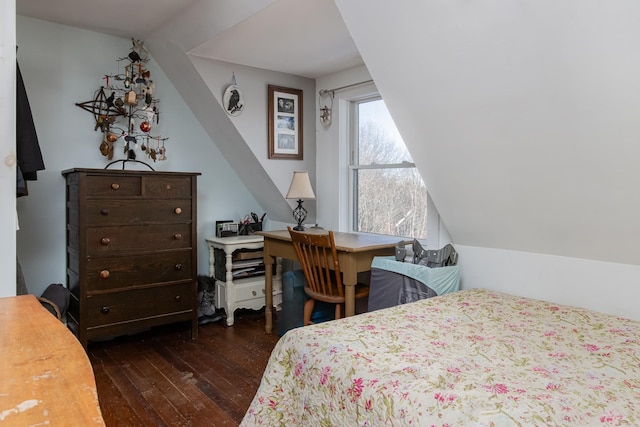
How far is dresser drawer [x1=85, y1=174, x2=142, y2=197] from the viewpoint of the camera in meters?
2.83

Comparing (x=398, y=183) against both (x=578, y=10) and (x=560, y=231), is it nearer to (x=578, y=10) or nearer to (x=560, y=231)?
(x=560, y=231)

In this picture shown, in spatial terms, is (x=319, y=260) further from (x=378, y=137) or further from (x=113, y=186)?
(x=113, y=186)

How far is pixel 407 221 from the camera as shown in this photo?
10.4 feet

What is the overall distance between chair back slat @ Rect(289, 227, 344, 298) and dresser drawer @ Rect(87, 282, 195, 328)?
934 mm

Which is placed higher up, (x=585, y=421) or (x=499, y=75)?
(x=499, y=75)

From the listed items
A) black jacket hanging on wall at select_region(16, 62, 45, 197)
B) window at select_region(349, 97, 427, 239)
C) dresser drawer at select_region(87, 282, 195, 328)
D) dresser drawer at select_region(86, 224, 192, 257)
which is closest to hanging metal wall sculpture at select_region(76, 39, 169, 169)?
dresser drawer at select_region(86, 224, 192, 257)

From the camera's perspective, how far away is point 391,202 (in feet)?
10.9

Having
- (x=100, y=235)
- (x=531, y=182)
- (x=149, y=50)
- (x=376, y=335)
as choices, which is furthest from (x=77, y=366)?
(x=149, y=50)

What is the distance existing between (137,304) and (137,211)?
2.09 feet

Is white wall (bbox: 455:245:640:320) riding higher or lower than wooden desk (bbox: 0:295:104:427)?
lower

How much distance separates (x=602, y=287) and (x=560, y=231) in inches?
11.9

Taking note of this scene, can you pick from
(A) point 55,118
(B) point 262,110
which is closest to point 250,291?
(B) point 262,110

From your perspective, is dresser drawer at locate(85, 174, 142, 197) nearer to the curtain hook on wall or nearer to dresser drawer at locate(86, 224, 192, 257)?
dresser drawer at locate(86, 224, 192, 257)

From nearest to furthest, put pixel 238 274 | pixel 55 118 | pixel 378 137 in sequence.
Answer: pixel 55 118 → pixel 378 137 → pixel 238 274
